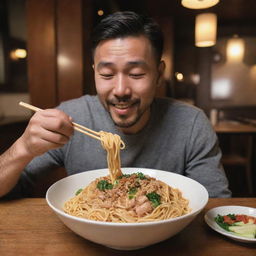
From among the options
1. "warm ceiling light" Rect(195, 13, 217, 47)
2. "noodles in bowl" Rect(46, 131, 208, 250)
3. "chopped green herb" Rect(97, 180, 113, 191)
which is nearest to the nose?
"noodles in bowl" Rect(46, 131, 208, 250)

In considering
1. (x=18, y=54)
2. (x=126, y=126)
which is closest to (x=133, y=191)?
(x=126, y=126)

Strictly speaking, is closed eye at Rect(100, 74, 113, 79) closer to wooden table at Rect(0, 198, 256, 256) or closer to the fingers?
the fingers

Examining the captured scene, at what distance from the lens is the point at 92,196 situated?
4.19ft

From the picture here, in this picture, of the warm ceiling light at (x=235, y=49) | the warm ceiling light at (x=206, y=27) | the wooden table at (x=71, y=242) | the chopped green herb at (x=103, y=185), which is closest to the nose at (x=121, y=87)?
the chopped green herb at (x=103, y=185)

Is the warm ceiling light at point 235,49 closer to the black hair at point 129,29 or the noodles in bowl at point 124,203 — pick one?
the black hair at point 129,29

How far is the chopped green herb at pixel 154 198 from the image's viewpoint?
120cm

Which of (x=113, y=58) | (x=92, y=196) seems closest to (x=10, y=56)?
(x=113, y=58)

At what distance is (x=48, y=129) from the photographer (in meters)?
1.25

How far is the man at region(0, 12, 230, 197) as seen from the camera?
1.44 metres

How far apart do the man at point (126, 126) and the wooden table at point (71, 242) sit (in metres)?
0.35

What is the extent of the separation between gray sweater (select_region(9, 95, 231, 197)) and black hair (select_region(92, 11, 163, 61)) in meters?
0.48

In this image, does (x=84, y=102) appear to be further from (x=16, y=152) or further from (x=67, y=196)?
(x=67, y=196)

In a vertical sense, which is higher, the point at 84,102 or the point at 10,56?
the point at 10,56

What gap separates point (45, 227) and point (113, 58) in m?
0.97
